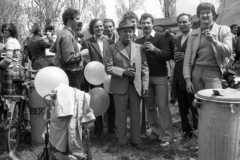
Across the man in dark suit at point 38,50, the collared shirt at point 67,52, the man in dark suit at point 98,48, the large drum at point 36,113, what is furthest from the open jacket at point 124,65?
the man in dark suit at point 38,50

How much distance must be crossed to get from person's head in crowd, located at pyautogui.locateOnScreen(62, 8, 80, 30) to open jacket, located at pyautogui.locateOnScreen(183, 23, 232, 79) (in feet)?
5.83

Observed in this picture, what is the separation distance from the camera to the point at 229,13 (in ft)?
35.7

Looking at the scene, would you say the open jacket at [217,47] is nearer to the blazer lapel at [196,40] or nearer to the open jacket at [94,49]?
the blazer lapel at [196,40]

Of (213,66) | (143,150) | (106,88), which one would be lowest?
(143,150)

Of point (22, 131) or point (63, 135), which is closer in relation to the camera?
point (63, 135)

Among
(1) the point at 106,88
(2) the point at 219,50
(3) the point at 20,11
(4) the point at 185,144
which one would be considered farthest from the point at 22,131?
(3) the point at 20,11

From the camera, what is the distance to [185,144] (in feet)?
13.6

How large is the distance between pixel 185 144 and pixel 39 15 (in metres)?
20.0

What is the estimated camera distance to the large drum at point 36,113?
13.7ft

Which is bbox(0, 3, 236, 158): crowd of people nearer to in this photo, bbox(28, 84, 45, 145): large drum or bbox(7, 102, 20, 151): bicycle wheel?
bbox(28, 84, 45, 145): large drum

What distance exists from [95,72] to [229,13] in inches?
337

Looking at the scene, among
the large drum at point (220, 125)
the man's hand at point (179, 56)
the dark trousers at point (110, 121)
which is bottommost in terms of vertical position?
the dark trousers at point (110, 121)

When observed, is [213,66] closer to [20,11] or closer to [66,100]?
[66,100]

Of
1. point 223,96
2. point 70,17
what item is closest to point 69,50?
point 70,17
